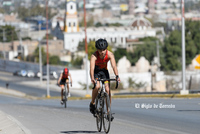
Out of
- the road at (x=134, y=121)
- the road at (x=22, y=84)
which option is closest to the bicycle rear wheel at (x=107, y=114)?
the road at (x=134, y=121)

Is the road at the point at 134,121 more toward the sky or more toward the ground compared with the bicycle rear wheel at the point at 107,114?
more toward the ground

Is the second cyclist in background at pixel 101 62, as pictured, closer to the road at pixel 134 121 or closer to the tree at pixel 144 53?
the road at pixel 134 121

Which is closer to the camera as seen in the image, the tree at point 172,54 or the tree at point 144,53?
the tree at point 172,54

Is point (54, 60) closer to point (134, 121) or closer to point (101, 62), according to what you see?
point (134, 121)

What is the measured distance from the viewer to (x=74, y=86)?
84312 millimetres

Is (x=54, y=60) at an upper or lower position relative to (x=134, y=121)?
lower

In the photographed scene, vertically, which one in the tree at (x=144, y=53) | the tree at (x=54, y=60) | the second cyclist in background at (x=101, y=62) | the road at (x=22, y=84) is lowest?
the road at (x=22, y=84)

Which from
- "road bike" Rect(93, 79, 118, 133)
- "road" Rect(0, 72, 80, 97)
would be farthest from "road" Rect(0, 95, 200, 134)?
"road" Rect(0, 72, 80, 97)

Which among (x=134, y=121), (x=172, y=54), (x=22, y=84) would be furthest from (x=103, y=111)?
(x=172, y=54)

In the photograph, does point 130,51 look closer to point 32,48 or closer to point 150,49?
point 150,49

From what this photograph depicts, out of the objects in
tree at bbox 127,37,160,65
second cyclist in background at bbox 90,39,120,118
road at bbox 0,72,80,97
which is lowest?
road at bbox 0,72,80,97

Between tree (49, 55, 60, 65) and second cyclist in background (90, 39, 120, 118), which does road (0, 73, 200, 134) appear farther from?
tree (49, 55, 60, 65)

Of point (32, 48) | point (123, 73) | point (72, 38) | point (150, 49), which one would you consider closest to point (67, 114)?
point (123, 73)

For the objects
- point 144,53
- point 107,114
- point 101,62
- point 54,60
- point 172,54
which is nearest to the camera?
point 107,114
